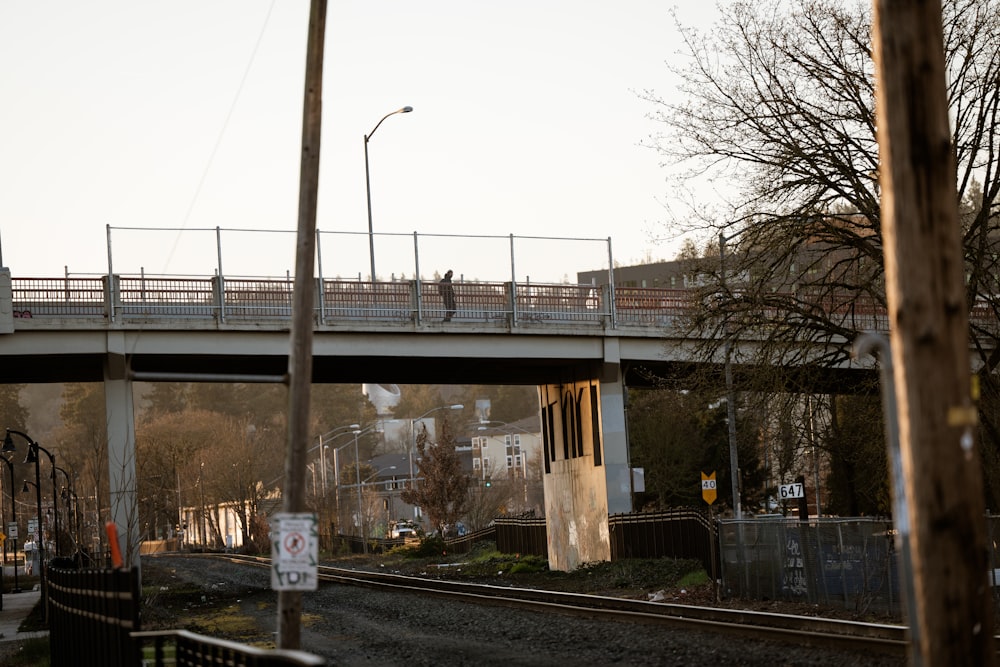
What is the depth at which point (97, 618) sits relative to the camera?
44.0ft

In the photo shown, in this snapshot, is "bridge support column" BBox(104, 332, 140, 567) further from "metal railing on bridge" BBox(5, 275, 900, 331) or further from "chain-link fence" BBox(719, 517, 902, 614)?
"chain-link fence" BBox(719, 517, 902, 614)

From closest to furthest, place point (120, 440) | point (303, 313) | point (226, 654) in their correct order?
point (226, 654), point (303, 313), point (120, 440)

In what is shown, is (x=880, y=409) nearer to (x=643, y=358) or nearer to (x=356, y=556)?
(x=643, y=358)

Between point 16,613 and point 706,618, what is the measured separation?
73.1ft

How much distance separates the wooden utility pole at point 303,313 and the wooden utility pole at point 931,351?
20.5 ft

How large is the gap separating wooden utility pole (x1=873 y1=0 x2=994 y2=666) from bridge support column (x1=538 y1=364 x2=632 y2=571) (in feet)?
97.0

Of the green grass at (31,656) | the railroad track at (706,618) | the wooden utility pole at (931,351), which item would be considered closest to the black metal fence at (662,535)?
the railroad track at (706,618)

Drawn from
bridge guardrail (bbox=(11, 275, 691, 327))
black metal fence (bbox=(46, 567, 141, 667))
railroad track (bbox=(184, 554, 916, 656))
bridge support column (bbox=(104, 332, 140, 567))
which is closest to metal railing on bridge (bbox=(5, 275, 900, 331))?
bridge guardrail (bbox=(11, 275, 691, 327))

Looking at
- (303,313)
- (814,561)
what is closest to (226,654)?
(303,313)

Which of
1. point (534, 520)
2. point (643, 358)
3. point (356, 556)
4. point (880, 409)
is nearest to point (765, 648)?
point (880, 409)

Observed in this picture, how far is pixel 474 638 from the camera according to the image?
2066 centimetres

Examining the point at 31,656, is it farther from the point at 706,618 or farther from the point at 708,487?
the point at 708,487

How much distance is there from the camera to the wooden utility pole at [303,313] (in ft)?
40.5

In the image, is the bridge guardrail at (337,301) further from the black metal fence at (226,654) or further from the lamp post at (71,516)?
the black metal fence at (226,654)
